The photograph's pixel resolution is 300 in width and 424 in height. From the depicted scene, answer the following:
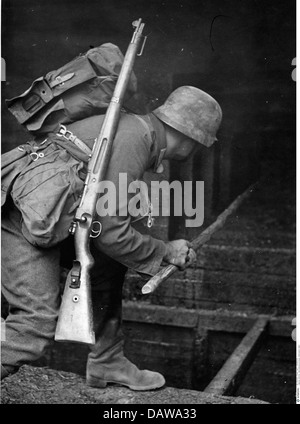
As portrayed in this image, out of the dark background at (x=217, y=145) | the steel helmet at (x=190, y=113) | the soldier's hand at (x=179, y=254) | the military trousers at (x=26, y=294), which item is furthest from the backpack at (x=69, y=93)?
the dark background at (x=217, y=145)

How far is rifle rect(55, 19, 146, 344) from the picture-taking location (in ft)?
9.44

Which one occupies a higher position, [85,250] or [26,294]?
[85,250]

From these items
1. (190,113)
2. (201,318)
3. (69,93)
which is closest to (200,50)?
(190,113)

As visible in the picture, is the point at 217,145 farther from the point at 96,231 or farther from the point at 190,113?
the point at 96,231

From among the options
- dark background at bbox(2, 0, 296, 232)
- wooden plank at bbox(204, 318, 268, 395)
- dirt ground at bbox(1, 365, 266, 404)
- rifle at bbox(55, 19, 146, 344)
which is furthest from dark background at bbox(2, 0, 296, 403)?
rifle at bbox(55, 19, 146, 344)

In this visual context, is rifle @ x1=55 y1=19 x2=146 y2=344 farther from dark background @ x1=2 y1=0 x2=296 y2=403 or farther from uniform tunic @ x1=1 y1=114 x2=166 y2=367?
dark background @ x1=2 y1=0 x2=296 y2=403

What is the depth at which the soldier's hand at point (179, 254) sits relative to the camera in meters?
3.15

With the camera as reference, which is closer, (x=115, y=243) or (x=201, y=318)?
(x=115, y=243)

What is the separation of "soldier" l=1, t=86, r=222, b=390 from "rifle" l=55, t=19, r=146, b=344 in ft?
0.15

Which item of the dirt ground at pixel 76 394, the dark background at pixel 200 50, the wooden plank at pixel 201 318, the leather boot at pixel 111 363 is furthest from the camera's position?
the wooden plank at pixel 201 318

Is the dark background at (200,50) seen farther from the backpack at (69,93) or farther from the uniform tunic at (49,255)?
the uniform tunic at (49,255)

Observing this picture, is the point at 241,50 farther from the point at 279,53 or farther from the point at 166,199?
the point at 166,199

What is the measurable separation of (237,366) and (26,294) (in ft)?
4.74

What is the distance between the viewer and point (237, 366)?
3713mm
